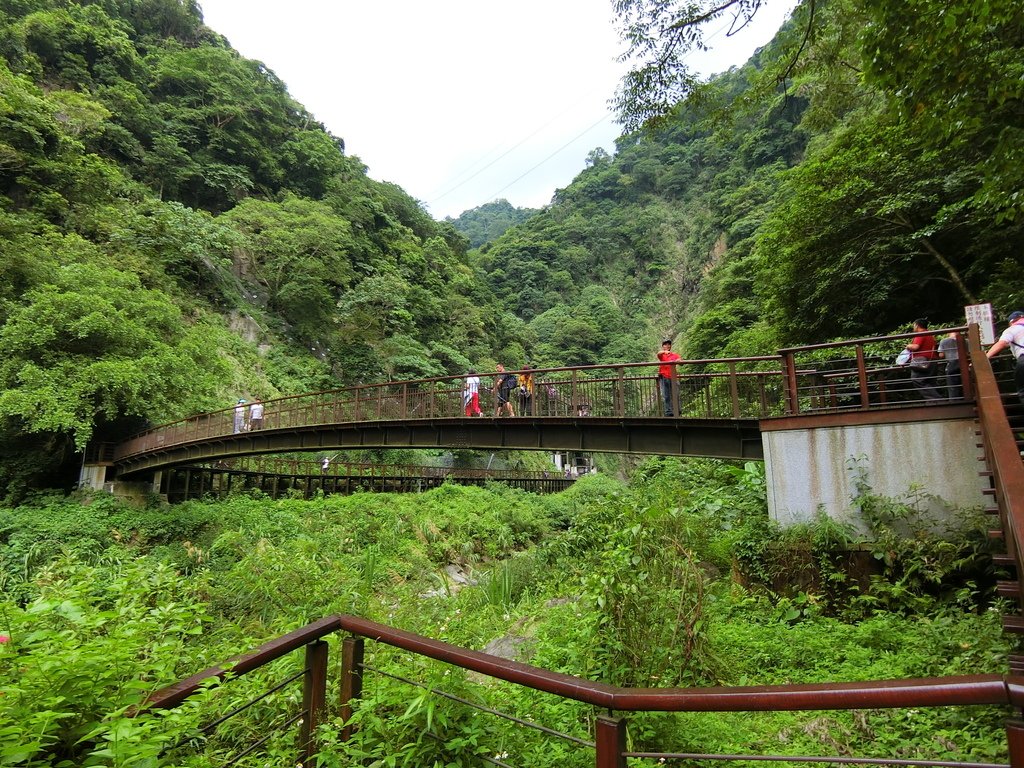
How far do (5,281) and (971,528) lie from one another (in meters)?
23.2

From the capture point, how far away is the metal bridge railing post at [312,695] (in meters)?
2.31

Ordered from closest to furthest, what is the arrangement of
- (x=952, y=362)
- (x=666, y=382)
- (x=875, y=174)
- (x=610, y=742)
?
(x=610, y=742), (x=952, y=362), (x=666, y=382), (x=875, y=174)

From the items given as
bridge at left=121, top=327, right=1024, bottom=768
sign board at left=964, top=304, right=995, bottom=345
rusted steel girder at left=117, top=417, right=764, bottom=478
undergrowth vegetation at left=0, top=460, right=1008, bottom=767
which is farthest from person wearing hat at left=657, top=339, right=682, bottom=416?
bridge at left=121, top=327, right=1024, bottom=768

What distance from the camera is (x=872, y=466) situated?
651 centimetres

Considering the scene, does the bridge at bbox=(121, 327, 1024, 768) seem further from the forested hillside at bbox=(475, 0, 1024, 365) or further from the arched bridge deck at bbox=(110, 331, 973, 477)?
the forested hillside at bbox=(475, 0, 1024, 365)

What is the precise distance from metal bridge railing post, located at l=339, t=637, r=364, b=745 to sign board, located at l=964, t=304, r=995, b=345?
8.34 meters

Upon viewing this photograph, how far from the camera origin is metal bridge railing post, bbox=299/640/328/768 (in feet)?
7.57

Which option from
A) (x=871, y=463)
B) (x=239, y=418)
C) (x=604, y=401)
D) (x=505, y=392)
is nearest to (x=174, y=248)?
(x=239, y=418)

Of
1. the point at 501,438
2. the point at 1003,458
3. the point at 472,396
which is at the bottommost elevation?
the point at 1003,458

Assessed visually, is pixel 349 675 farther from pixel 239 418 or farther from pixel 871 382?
pixel 239 418

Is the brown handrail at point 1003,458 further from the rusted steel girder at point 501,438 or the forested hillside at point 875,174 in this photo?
the rusted steel girder at point 501,438

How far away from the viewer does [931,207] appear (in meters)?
12.1

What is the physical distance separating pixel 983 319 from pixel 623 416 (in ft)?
17.4

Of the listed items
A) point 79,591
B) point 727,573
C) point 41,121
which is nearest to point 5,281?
point 41,121
